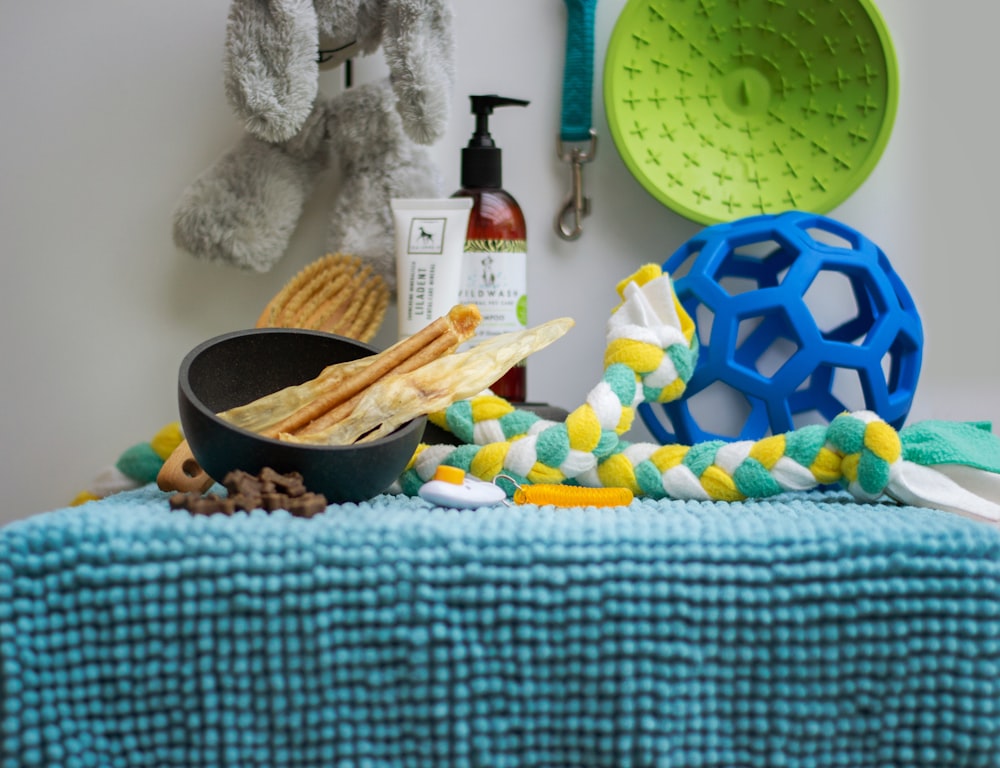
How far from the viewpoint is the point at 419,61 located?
→ 0.63 m

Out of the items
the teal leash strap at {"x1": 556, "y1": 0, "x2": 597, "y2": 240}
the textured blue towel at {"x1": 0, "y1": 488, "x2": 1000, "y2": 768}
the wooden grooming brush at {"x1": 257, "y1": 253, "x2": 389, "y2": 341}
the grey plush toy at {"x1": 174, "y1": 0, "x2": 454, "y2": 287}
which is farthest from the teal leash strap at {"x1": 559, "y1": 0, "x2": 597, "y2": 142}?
the textured blue towel at {"x1": 0, "y1": 488, "x2": 1000, "y2": 768}

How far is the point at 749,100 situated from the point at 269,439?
557 millimetres

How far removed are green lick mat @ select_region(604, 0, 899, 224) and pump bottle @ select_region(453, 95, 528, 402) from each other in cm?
12

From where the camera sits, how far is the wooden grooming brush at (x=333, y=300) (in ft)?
2.07

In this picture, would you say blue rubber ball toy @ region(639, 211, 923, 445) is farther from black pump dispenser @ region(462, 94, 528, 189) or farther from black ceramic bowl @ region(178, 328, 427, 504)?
black ceramic bowl @ region(178, 328, 427, 504)

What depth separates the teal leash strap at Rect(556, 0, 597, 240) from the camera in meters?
0.73

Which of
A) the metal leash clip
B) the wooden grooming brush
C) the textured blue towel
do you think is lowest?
the textured blue towel

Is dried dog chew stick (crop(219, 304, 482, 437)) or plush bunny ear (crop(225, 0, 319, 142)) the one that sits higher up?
plush bunny ear (crop(225, 0, 319, 142))

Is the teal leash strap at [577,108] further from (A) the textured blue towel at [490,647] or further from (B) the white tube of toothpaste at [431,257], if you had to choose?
(A) the textured blue towel at [490,647]

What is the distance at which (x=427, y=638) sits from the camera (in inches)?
13.9

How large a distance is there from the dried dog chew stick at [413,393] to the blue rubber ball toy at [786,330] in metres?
0.22

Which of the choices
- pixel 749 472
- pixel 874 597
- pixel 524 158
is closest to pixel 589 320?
pixel 524 158

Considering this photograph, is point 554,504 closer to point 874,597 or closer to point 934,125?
point 874,597

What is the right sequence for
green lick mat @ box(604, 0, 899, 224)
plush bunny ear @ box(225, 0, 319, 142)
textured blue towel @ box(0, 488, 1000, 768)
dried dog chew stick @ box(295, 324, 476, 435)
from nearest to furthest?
1. textured blue towel @ box(0, 488, 1000, 768)
2. dried dog chew stick @ box(295, 324, 476, 435)
3. plush bunny ear @ box(225, 0, 319, 142)
4. green lick mat @ box(604, 0, 899, 224)
